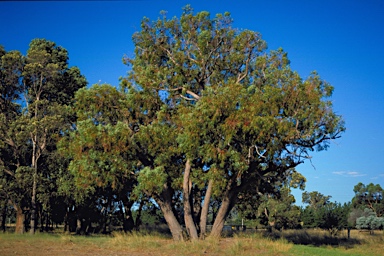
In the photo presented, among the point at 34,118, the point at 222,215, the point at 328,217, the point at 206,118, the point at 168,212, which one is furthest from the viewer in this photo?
the point at 328,217

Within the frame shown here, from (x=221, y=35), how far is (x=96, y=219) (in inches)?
1087

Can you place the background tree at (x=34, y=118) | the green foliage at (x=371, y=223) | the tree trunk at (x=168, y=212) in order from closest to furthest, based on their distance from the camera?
the tree trunk at (x=168, y=212) → the background tree at (x=34, y=118) → the green foliage at (x=371, y=223)

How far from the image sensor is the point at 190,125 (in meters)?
22.0

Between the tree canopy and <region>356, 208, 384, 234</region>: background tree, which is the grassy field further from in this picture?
<region>356, 208, 384, 234</region>: background tree

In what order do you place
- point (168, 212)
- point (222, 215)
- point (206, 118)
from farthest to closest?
point (168, 212)
point (222, 215)
point (206, 118)

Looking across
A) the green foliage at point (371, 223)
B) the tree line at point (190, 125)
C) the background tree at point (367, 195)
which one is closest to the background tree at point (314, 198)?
the background tree at point (367, 195)

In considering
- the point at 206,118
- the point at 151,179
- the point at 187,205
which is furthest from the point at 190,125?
the point at 187,205

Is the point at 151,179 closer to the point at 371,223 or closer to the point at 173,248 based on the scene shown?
the point at 173,248

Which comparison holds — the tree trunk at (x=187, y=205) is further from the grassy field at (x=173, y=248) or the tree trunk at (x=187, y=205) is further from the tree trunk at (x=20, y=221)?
the tree trunk at (x=20, y=221)

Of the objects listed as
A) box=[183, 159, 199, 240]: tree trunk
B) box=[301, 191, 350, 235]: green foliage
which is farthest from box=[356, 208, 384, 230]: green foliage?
box=[183, 159, 199, 240]: tree trunk

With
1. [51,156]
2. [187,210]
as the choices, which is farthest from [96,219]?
[187,210]

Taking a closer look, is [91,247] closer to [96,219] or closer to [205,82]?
[205,82]

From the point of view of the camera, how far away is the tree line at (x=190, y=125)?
2195 centimetres

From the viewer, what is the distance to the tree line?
2195 centimetres
